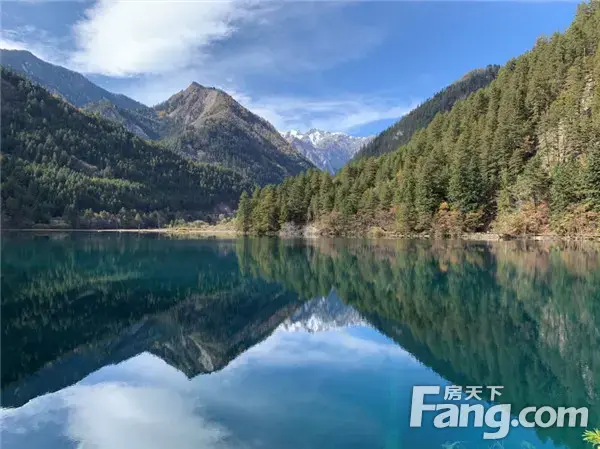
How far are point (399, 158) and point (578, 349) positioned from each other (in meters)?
90.1

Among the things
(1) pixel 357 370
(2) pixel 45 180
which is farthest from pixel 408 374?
(2) pixel 45 180

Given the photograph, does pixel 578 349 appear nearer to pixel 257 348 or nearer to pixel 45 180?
pixel 257 348

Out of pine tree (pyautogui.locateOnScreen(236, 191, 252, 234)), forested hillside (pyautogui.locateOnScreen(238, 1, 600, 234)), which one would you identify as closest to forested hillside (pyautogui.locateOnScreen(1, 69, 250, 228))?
pine tree (pyautogui.locateOnScreen(236, 191, 252, 234))

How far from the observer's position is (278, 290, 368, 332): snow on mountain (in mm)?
18328

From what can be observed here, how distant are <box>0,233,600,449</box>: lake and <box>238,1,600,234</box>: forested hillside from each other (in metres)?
39.0

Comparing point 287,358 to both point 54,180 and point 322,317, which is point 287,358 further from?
point 54,180

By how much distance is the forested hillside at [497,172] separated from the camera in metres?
62.3

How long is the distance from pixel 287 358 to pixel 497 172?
236ft

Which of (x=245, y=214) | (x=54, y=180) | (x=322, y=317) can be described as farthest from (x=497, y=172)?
(x=54, y=180)

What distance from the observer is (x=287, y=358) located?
46.6ft

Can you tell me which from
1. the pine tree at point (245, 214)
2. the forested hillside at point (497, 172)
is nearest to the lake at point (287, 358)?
the forested hillside at point (497, 172)

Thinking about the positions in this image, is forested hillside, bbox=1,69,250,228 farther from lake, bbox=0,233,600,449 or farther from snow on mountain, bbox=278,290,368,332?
snow on mountain, bbox=278,290,368,332

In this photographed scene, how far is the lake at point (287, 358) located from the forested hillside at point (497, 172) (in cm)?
3900

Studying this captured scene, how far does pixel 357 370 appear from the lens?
12664mm
